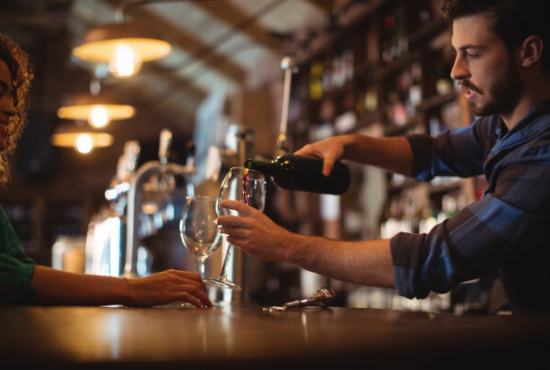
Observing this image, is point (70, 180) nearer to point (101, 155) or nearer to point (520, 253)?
point (101, 155)

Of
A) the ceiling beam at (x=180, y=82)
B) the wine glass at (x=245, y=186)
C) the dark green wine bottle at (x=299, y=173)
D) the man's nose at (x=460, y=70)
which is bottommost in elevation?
the wine glass at (x=245, y=186)

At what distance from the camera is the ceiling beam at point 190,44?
778 cm

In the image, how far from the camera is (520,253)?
3.77 feet

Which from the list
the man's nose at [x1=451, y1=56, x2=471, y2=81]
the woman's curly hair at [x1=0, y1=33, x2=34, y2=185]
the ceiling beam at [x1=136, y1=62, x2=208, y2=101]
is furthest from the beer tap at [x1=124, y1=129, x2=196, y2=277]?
the ceiling beam at [x1=136, y1=62, x2=208, y2=101]

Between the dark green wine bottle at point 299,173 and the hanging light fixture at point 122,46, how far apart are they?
1.60 metres

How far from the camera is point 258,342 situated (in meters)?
0.60

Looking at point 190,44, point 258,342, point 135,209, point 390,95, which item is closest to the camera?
point 258,342

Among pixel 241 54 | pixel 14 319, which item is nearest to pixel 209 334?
pixel 14 319

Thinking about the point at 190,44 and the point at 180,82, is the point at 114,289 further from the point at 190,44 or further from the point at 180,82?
the point at 180,82

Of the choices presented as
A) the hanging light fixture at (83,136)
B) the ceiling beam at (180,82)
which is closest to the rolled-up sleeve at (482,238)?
the hanging light fixture at (83,136)

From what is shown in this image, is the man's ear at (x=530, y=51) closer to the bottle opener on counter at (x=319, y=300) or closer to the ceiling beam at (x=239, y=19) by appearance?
the bottle opener on counter at (x=319, y=300)

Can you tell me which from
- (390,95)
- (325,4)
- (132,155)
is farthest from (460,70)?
(325,4)

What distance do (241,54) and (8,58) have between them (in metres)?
7.36

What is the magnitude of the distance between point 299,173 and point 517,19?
1.87ft
